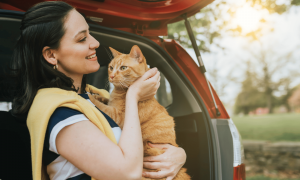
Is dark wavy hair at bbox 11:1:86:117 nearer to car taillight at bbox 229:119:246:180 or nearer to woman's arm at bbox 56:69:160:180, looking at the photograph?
woman's arm at bbox 56:69:160:180

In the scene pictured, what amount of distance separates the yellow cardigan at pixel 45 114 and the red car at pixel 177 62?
0.51 feet

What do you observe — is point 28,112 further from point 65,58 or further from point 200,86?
point 200,86

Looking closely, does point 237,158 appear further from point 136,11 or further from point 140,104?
point 136,11

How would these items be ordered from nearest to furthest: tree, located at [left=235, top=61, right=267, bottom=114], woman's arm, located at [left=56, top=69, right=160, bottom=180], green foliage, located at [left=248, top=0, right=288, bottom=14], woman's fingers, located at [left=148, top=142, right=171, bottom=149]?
1. woman's arm, located at [left=56, top=69, right=160, bottom=180]
2. woman's fingers, located at [left=148, top=142, right=171, bottom=149]
3. green foliage, located at [left=248, top=0, right=288, bottom=14]
4. tree, located at [left=235, top=61, right=267, bottom=114]

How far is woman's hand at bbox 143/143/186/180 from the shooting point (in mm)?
1239

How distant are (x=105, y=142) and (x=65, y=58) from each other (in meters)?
0.50

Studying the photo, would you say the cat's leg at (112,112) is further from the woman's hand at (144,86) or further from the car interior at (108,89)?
the car interior at (108,89)

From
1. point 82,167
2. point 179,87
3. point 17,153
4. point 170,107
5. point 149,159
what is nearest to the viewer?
point 82,167

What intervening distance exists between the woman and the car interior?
96mm

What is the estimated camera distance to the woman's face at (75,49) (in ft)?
3.35

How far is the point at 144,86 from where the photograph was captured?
119 centimetres

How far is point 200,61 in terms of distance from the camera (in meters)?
1.45

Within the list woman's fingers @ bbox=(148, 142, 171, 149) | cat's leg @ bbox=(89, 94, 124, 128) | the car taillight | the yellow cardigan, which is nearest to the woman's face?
the yellow cardigan

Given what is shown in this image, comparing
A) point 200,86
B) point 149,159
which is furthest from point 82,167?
point 200,86
